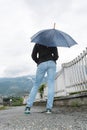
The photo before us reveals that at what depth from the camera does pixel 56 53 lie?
7.95 metres

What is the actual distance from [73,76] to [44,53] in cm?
337

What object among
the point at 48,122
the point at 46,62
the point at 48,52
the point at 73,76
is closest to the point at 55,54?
the point at 48,52

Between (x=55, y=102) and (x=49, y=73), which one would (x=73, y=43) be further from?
(x=55, y=102)

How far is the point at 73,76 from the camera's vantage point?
11.1 m

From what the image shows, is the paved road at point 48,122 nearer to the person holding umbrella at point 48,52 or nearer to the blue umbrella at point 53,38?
the person holding umbrella at point 48,52

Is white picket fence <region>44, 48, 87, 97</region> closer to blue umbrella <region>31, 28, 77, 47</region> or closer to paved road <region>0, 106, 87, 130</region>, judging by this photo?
blue umbrella <region>31, 28, 77, 47</region>

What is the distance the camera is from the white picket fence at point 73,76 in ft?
32.0

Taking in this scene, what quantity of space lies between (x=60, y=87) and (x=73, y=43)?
548 centimetres

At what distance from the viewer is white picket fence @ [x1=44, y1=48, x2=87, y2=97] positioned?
9.75 m

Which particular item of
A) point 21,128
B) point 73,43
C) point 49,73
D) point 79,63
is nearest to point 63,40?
point 73,43

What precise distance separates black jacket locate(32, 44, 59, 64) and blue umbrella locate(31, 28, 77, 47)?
0.17 meters

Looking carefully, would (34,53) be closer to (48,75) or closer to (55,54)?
(55,54)

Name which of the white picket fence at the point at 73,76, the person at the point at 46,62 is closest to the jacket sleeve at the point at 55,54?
the person at the point at 46,62

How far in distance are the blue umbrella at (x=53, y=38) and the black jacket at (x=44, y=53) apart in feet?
0.57
